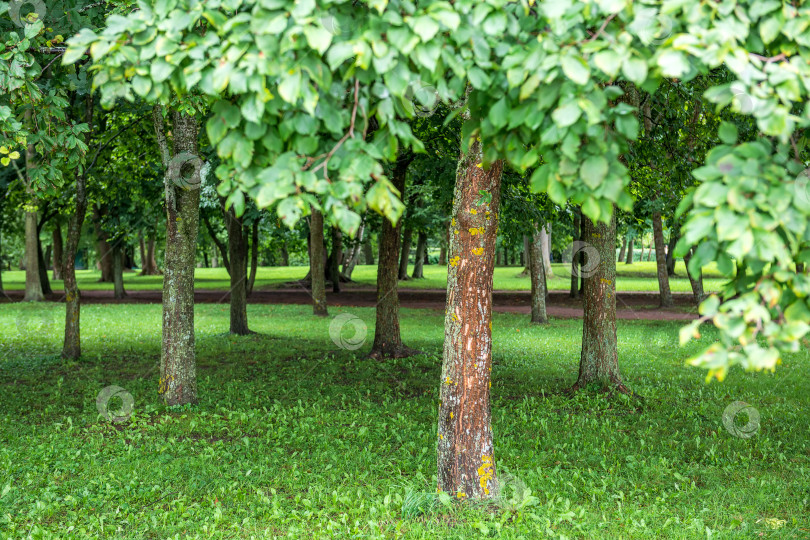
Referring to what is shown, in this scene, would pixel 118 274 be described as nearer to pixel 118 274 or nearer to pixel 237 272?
pixel 118 274

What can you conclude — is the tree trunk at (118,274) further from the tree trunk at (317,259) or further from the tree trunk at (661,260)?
the tree trunk at (661,260)

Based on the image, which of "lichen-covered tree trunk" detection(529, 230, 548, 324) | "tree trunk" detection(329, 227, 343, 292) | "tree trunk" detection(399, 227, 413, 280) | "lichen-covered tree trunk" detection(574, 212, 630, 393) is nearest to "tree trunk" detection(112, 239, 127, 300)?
"tree trunk" detection(329, 227, 343, 292)

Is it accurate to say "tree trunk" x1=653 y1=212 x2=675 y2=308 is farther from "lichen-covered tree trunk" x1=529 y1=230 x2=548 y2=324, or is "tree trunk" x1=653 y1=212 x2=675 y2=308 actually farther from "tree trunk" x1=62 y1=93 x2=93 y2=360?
"tree trunk" x1=62 y1=93 x2=93 y2=360

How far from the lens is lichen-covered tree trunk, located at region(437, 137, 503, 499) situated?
210 inches

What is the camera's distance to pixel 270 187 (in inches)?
98.6

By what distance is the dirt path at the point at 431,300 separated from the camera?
69.1ft

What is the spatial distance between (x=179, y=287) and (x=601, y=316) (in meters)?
5.87

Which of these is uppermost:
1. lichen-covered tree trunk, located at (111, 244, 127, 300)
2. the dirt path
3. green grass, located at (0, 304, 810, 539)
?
lichen-covered tree trunk, located at (111, 244, 127, 300)

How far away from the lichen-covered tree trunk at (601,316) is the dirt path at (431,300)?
10824 mm

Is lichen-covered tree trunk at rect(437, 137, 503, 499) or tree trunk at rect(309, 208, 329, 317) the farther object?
tree trunk at rect(309, 208, 329, 317)

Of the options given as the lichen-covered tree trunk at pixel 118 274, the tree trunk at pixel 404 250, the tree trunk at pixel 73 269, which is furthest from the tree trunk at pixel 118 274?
the tree trunk at pixel 73 269

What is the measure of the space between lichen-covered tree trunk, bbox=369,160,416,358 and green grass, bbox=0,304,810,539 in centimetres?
50

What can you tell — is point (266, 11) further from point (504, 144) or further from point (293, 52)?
point (504, 144)

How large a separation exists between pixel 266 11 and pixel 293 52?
0.19 meters
